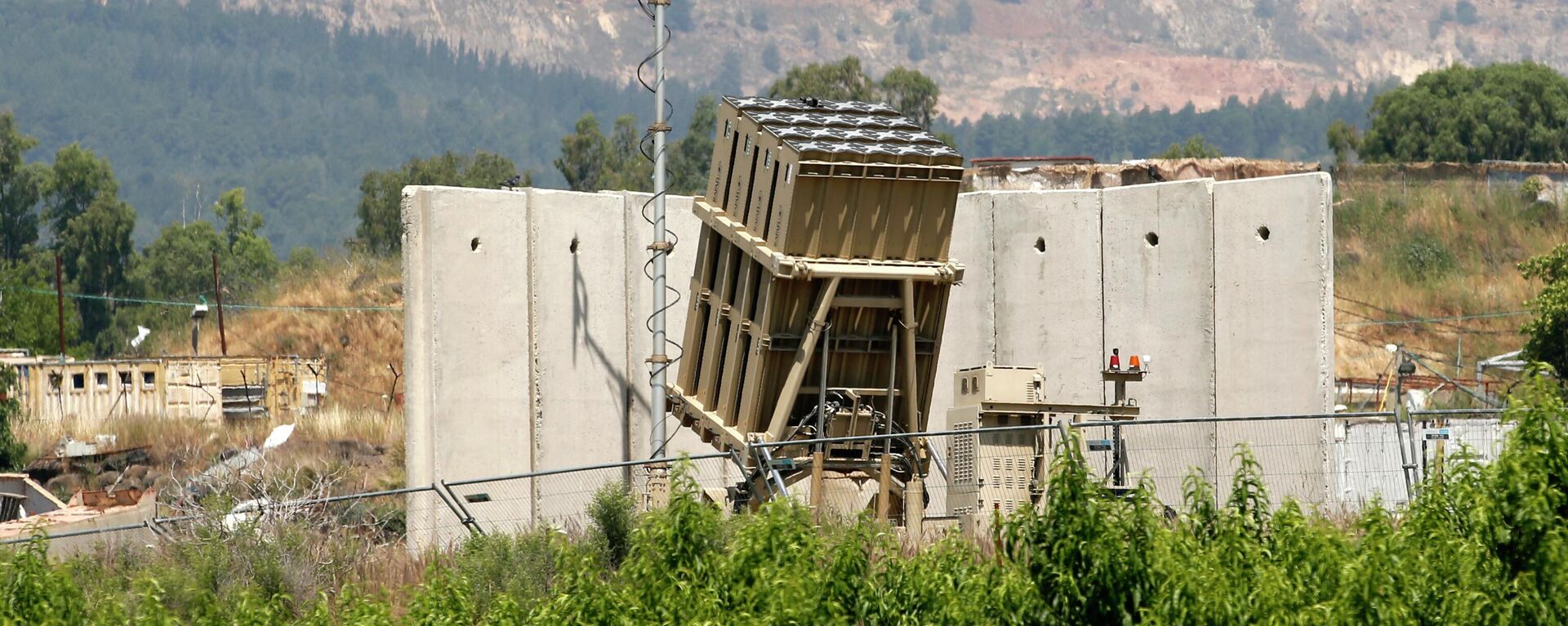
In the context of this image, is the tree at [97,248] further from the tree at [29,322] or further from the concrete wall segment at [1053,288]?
the concrete wall segment at [1053,288]

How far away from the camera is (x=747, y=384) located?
69.9 ft

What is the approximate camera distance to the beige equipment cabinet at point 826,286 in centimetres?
2066

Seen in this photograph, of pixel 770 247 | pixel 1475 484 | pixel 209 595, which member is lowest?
pixel 209 595

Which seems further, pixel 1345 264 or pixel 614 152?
pixel 614 152

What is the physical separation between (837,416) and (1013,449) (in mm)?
2057

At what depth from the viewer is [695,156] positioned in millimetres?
122062

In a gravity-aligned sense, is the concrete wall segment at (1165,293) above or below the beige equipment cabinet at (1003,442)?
above

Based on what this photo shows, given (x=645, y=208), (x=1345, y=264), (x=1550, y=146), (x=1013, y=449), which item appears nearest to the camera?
(x=1013, y=449)

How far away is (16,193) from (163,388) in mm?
81537

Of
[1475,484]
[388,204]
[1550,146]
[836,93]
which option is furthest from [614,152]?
[1475,484]

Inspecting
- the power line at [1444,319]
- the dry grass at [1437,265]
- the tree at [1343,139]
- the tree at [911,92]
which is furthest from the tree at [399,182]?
the power line at [1444,319]

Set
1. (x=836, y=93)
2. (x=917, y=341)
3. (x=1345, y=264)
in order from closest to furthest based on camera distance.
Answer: (x=917, y=341) < (x=1345, y=264) < (x=836, y=93)

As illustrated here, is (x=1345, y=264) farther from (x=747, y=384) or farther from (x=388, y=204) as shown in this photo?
(x=388, y=204)

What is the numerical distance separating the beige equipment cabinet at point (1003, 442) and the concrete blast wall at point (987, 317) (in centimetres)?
214
